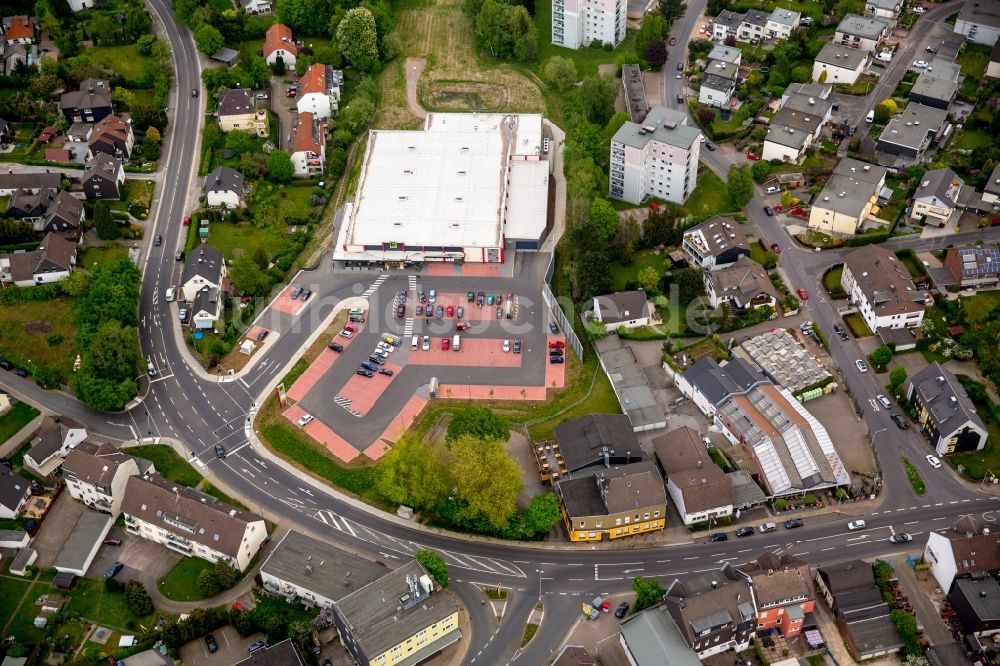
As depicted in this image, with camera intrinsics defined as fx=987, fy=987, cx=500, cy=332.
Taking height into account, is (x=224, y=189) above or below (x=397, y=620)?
above

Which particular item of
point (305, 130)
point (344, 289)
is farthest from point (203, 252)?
point (305, 130)

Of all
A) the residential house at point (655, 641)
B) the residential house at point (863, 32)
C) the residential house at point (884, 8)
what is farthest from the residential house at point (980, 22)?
the residential house at point (655, 641)

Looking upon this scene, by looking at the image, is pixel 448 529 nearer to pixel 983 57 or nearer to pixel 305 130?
pixel 305 130

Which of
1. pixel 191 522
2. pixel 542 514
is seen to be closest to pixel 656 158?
pixel 542 514

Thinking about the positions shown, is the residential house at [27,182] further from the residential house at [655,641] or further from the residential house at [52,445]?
the residential house at [655,641]

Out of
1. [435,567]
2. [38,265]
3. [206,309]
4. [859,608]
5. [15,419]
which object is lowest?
[15,419]

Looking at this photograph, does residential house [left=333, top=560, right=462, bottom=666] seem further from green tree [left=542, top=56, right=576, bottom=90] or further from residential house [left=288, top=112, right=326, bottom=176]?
green tree [left=542, top=56, right=576, bottom=90]

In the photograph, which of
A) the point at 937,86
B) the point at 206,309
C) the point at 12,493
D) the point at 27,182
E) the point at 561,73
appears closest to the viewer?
the point at 12,493

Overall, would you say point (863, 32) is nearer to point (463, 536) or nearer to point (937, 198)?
point (937, 198)
